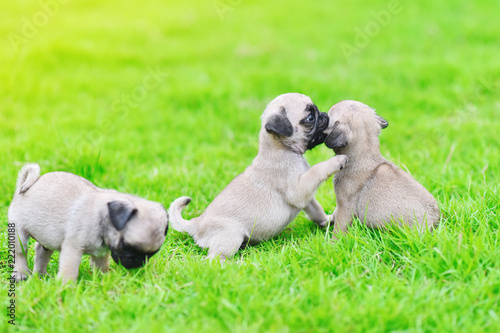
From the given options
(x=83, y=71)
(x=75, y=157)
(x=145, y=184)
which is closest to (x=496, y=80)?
(x=145, y=184)

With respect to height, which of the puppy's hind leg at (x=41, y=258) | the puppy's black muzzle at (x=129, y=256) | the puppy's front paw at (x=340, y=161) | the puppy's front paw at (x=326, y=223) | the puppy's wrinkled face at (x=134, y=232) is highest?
the puppy's front paw at (x=340, y=161)

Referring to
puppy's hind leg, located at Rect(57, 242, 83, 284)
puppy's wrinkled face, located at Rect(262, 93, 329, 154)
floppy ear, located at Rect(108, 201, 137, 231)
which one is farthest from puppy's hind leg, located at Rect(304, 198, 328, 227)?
puppy's hind leg, located at Rect(57, 242, 83, 284)

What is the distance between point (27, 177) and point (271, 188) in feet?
7.96

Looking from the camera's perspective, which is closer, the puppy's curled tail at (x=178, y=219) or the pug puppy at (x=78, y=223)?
the pug puppy at (x=78, y=223)

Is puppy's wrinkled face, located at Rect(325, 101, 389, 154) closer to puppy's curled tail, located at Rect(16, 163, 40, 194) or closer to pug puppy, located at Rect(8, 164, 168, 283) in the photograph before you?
pug puppy, located at Rect(8, 164, 168, 283)

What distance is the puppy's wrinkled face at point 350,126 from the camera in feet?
17.2

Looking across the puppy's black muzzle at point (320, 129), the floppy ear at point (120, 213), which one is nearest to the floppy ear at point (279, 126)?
the puppy's black muzzle at point (320, 129)

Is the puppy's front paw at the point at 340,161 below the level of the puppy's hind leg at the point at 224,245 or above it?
above

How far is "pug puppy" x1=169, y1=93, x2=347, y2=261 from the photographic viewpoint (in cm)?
516

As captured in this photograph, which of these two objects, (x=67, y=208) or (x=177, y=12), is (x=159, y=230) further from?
(x=177, y=12)

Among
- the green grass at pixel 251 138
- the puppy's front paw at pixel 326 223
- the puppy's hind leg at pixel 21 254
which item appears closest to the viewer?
the green grass at pixel 251 138

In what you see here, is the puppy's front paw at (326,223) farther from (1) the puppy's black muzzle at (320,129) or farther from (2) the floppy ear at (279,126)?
(2) the floppy ear at (279,126)

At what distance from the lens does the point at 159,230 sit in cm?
420

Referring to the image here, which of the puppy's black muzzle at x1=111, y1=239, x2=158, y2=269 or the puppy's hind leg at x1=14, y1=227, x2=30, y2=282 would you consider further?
the puppy's hind leg at x1=14, y1=227, x2=30, y2=282
